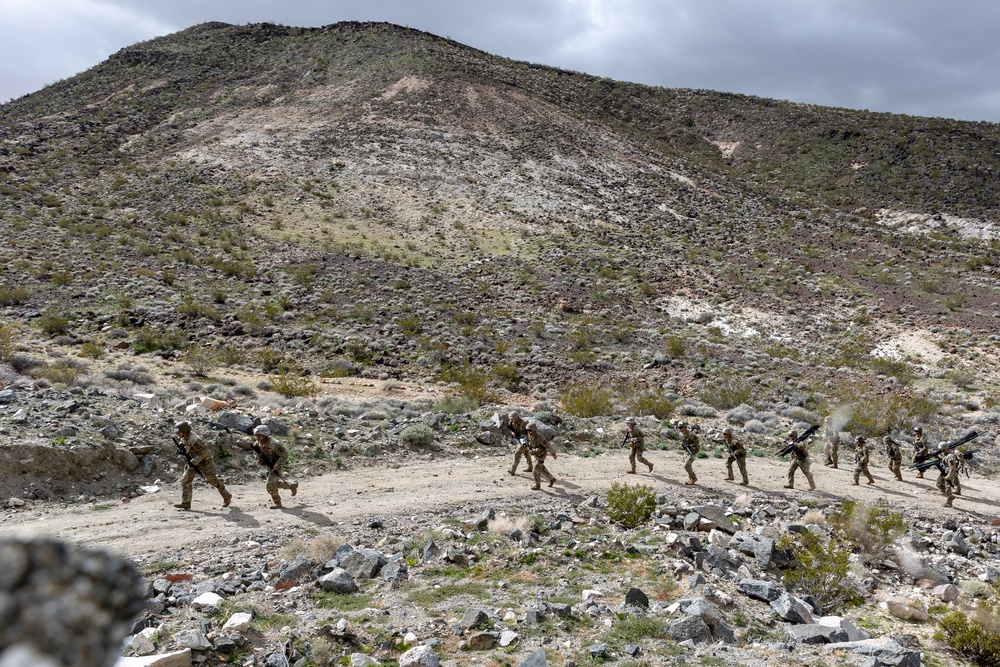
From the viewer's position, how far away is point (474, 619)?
21.7 feet

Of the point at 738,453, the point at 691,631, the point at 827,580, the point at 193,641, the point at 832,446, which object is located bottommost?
the point at 827,580

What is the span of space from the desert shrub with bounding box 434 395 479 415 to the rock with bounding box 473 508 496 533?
6607 millimetres

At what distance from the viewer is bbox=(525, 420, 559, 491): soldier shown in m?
12.4

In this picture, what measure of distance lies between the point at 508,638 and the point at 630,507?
15.7ft

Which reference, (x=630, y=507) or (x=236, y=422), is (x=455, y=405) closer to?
(x=236, y=422)

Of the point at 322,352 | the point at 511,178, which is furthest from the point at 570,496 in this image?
the point at 511,178

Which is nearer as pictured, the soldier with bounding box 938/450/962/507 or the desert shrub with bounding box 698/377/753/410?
the soldier with bounding box 938/450/962/507

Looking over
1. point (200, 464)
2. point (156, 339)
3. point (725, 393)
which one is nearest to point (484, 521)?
point (200, 464)

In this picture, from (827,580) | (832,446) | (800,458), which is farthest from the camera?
(832,446)

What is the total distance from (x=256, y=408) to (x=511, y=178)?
95.8ft

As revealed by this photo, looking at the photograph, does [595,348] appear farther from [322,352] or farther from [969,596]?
[969,596]

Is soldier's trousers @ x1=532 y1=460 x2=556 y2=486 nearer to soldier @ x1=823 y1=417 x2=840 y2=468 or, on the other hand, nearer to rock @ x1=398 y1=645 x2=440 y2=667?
rock @ x1=398 y1=645 x2=440 y2=667

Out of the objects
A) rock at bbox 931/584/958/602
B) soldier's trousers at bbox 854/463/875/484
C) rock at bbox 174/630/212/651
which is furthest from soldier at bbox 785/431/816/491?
rock at bbox 174/630/212/651

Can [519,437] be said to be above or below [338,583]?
above
